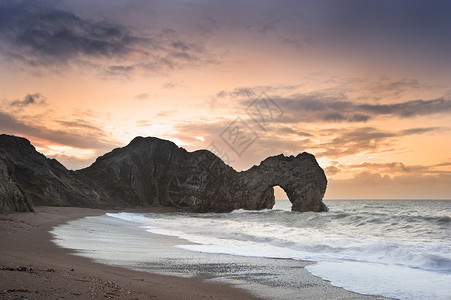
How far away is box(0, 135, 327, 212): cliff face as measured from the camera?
49.2 metres

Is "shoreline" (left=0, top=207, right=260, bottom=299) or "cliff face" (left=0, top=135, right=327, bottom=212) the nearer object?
"shoreline" (left=0, top=207, right=260, bottom=299)

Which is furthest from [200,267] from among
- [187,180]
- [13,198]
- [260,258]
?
[187,180]

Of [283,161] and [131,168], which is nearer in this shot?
[283,161]

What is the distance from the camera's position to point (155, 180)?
86938 millimetres

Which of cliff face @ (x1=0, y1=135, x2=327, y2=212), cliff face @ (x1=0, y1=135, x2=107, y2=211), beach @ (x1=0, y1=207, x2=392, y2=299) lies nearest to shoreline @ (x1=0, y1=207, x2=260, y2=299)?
beach @ (x1=0, y1=207, x2=392, y2=299)

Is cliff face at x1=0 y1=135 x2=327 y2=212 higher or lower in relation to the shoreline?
higher

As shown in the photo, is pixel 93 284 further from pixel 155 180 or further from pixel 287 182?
pixel 155 180

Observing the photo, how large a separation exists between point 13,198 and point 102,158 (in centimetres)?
7006

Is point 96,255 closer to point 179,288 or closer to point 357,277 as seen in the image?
point 179,288

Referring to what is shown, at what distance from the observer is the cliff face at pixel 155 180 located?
4916cm

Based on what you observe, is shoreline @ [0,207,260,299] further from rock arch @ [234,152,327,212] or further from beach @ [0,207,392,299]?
rock arch @ [234,152,327,212]

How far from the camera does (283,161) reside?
5381 cm

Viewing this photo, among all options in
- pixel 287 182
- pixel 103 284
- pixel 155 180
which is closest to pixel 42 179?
pixel 155 180

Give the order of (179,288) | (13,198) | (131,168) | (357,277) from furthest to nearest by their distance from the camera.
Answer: (131,168) < (13,198) < (357,277) < (179,288)
